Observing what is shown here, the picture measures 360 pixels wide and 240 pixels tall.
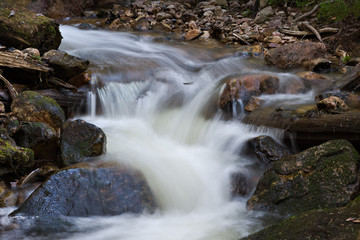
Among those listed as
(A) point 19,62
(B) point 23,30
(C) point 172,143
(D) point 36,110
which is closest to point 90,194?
(D) point 36,110

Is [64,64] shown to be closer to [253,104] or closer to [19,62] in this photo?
A: [19,62]

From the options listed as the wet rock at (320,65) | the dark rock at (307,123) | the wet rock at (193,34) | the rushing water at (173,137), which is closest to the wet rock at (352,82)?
the rushing water at (173,137)

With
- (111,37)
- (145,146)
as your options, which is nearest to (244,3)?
(111,37)

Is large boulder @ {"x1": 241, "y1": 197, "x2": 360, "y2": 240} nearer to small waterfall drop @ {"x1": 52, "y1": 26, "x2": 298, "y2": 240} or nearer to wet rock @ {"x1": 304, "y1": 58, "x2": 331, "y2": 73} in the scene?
small waterfall drop @ {"x1": 52, "y1": 26, "x2": 298, "y2": 240}

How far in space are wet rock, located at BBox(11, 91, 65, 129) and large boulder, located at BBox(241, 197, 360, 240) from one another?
3.85 metres

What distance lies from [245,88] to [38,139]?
3.85 meters

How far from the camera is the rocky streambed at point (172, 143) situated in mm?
3727

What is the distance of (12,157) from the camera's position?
405 cm

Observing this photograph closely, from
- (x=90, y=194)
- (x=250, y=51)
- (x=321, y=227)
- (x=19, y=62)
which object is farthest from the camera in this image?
(x=250, y=51)

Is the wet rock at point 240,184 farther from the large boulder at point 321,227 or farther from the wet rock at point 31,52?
the wet rock at point 31,52

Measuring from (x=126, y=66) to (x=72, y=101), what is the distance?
7.04 feet

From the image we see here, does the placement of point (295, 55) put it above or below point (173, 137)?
above

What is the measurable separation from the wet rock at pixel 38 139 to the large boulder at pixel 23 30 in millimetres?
2464

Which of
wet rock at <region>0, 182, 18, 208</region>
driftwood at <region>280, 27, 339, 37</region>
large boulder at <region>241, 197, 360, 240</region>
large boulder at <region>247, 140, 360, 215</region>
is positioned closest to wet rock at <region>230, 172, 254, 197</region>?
large boulder at <region>247, 140, 360, 215</region>
